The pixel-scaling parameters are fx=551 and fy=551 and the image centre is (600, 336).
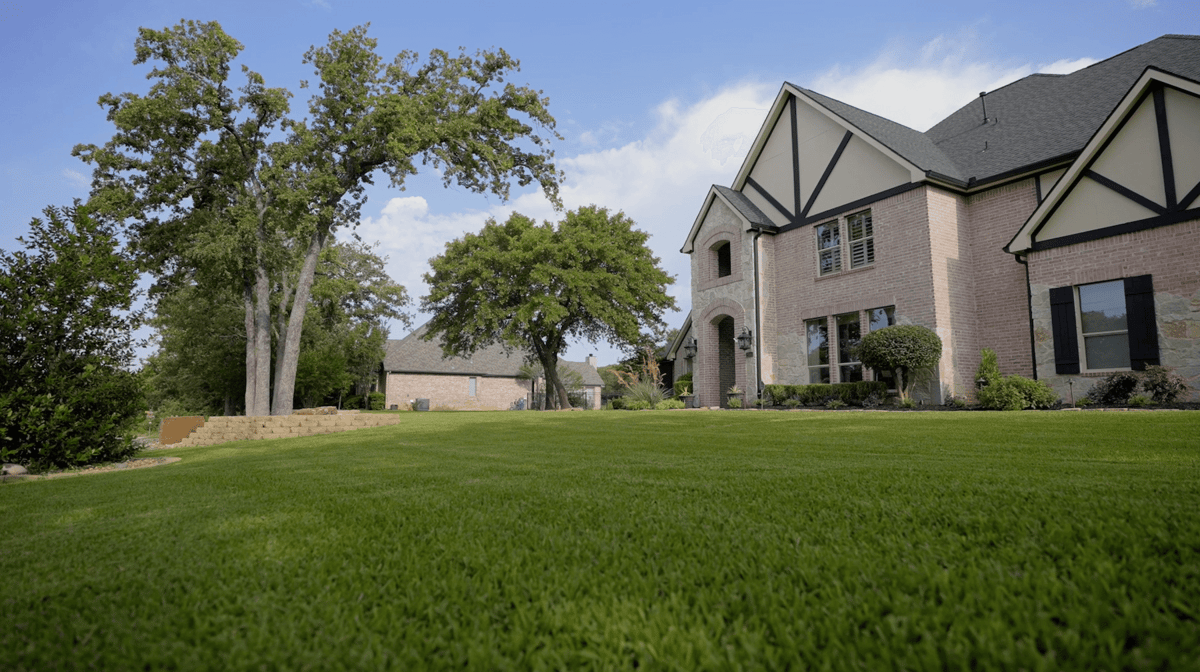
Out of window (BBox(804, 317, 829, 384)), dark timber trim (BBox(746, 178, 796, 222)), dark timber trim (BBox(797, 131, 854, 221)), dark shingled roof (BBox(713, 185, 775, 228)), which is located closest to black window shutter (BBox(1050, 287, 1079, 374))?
window (BBox(804, 317, 829, 384))

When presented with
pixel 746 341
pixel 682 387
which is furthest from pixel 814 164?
pixel 682 387

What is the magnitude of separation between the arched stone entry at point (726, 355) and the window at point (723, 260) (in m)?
1.47

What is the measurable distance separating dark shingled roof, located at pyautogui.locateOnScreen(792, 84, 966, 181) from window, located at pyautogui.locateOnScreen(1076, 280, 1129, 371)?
13.3 ft

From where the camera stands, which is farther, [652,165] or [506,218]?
[506,218]

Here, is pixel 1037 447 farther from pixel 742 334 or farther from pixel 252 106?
pixel 252 106

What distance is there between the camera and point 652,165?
17109 mm

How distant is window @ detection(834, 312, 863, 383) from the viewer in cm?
1395

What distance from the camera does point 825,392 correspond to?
13617mm

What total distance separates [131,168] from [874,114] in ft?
70.5

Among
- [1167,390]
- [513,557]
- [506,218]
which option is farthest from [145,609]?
[506,218]

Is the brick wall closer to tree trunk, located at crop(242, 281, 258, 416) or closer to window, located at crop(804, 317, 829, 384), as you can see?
tree trunk, located at crop(242, 281, 258, 416)

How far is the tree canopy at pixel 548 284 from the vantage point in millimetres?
22203

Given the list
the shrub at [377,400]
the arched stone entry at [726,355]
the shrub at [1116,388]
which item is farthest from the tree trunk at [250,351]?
the shrub at [1116,388]

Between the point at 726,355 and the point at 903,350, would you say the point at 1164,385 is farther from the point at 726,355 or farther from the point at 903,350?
the point at 726,355
